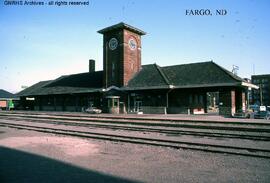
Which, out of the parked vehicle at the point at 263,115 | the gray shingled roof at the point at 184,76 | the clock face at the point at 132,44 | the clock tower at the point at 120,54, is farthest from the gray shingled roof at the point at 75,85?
the parked vehicle at the point at 263,115

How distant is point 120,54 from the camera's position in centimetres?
3925

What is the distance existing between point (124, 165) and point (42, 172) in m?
2.64

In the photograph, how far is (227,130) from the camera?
1583 cm

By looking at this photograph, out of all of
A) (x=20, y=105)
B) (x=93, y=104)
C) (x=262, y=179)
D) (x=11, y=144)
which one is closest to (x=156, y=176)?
(x=262, y=179)

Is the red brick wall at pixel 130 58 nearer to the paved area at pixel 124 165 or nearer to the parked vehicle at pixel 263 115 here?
the parked vehicle at pixel 263 115

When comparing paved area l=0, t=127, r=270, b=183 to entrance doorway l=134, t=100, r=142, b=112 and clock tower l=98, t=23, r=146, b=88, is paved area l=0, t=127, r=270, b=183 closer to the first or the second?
entrance doorway l=134, t=100, r=142, b=112

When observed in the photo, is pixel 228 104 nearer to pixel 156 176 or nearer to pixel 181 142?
pixel 181 142

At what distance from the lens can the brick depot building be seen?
99.5 ft

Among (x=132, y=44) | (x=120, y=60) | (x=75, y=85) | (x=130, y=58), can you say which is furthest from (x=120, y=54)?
(x=75, y=85)

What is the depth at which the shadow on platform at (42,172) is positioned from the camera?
21.5 ft

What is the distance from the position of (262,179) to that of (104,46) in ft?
126

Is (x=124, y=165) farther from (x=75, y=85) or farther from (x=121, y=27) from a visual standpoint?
(x=75, y=85)

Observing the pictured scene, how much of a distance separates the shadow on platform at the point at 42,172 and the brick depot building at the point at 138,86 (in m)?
24.3

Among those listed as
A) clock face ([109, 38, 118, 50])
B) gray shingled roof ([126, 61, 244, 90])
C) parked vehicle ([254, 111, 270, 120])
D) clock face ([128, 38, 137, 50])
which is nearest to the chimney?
clock face ([109, 38, 118, 50])
